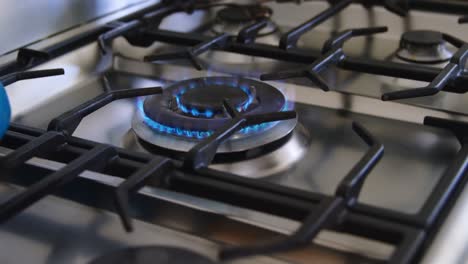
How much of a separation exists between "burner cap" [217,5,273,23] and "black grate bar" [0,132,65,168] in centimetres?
43

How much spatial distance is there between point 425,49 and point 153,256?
0.52m

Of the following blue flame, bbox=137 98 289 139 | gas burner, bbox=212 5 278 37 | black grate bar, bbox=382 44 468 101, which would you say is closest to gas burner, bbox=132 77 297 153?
blue flame, bbox=137 98 289 139

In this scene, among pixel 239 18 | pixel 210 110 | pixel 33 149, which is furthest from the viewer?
pixel 239 18

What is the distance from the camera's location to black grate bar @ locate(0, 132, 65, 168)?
53cm

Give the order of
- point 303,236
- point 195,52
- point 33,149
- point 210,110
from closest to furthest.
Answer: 1. point 303,236
2. point 33,149
3. point 210,110
4. point 195,52

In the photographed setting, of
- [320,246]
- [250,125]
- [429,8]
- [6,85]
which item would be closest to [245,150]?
[250,125]

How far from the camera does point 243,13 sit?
3.10 ft

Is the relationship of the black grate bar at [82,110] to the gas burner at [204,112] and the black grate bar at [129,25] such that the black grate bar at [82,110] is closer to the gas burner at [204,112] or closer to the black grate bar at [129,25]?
the gas burner at [204,112]

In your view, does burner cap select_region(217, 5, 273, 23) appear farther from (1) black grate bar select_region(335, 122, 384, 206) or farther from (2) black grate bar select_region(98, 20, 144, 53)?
(1) black grate bar select_region(335, 122, 384, 206)

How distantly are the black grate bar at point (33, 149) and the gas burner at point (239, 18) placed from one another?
413 millimetres

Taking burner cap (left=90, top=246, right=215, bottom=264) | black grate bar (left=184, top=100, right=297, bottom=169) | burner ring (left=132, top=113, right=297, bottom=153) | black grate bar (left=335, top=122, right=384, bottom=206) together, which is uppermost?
black grate bar (left=184, top=100, right=297, bottom=169)

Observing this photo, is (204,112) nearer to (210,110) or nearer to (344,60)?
(210,110)

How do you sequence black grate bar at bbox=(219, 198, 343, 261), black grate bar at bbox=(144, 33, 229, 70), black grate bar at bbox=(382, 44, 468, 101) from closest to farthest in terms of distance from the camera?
black grate bar at bbox=(219, 198, 343, 261) → black grate bar at bbox=(382, 44, 468, 101) → black grate bar at bbox=(144, 33, 229, 70)

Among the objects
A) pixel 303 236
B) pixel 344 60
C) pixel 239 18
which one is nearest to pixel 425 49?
pixel 344 60
